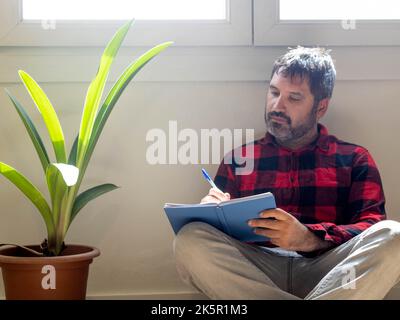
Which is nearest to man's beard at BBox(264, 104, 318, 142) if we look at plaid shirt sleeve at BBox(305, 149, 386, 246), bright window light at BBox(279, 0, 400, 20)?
plaid shirt sleeve at BBox(305, 149, 386, 246)

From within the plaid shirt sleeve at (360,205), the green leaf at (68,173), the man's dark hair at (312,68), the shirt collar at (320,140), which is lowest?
the plaid shirt sleeve at (360,205)

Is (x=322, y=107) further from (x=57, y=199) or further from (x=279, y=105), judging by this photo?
(x=57, y=199)

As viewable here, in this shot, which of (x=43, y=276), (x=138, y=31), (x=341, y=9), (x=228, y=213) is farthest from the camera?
(x=341, y=9)

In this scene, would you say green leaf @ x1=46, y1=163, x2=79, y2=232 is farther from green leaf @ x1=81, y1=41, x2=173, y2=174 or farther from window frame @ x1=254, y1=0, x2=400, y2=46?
window frame @ x1=254, y1=0, x2=400, y2=46

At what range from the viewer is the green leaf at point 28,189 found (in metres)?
1.46

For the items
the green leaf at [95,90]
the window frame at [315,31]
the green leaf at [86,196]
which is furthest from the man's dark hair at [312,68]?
the green leaf at [86,196]

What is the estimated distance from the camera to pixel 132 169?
1768 millimetres

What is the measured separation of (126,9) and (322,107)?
623mm

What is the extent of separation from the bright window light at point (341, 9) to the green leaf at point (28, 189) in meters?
0.87

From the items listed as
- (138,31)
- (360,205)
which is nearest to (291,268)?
(360,205)

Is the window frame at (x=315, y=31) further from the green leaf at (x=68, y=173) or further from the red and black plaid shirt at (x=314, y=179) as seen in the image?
the green leaf at (x=68, y=173)

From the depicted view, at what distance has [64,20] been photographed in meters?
1.74
